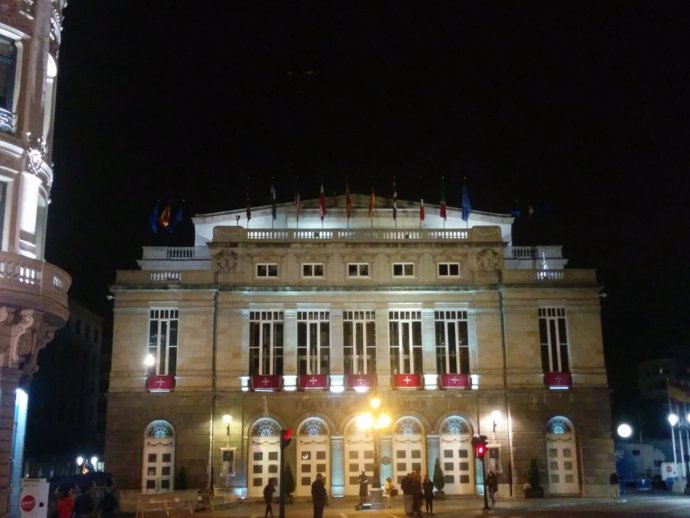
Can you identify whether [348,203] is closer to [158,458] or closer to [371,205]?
[371,205]

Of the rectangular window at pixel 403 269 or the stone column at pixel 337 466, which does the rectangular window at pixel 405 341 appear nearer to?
the rectangular window at pixel 403 269

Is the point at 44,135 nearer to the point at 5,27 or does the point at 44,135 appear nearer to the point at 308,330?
the point at 5,27

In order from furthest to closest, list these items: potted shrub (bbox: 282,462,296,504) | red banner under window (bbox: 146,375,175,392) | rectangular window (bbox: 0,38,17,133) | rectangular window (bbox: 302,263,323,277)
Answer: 1. rectangular window (bbox: 302,263,323,277)
2. red banner under window (bbox: 146,375,175,392)
3. potted shrub (bbox: 282,462,296,504)
4. rectangular window (bbox: 0,38,17,133)

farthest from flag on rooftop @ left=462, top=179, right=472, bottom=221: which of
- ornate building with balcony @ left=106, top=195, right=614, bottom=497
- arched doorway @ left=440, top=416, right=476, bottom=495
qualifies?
arched doorway @ left=440, top=416, right=476, bottom=495

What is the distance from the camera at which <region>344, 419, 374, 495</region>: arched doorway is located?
45.3 metres

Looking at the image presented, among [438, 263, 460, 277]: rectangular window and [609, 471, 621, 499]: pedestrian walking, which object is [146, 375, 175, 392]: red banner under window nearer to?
[438, 263, 460, 277]: rectangular window

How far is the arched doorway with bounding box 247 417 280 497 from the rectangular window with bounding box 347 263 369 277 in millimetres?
10204

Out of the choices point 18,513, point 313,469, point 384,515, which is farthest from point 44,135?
point 313,469

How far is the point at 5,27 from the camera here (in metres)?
24.0

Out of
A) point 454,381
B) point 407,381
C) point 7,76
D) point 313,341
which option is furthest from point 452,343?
point 7,76

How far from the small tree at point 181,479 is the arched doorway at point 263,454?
12.1ft

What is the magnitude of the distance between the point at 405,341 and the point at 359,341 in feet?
9.15

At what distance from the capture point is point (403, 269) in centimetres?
4825

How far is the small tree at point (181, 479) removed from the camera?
43.6m
